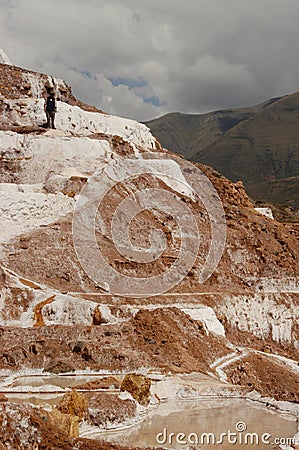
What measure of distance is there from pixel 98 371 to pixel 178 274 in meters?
16.4

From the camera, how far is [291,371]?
1201 inches

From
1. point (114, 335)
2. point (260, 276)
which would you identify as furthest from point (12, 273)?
point (260, 276)

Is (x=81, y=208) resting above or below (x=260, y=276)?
above

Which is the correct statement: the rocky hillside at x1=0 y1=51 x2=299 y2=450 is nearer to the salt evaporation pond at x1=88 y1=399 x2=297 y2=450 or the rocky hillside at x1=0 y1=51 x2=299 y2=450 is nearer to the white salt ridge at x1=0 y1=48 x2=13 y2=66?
the salt evaporation pond at x1=88 y1=399 x2=297 y2=450

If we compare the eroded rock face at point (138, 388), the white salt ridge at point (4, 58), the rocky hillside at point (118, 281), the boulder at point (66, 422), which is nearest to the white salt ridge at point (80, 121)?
the rocky hillside at point (118, 281)

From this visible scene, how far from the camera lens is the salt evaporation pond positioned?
1575 centimetres

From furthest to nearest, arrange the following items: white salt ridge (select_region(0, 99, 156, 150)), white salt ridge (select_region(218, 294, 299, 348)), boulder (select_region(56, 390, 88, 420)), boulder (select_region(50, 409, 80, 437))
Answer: white salt ridge (select_region(0, 99, 156, 150)) → white salt ridge (select_region(218, 294, 299, 348)) → boulder (select_region(56, 390, 88, 420)) → boulder (select_region(50, 409, 80, 437))

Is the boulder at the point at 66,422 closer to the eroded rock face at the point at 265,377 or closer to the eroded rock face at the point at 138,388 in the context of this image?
the eroded rock face at the point at 138,388

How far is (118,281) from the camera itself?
33.2m

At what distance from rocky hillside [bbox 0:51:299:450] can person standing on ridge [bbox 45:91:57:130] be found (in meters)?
0.81

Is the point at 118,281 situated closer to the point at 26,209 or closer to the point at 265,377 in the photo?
the point at 26,209

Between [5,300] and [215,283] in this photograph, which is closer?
[5,300]

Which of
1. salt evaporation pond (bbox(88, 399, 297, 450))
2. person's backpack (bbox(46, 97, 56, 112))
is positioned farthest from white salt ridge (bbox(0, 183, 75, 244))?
person's backpack (bbox(46, 97, 56, 112))

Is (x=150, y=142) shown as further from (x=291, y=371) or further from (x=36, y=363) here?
(x=36, y=363)
